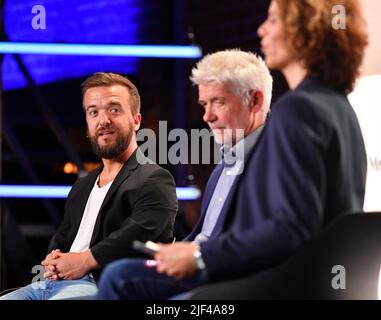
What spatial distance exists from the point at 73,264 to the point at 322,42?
0.99 meters

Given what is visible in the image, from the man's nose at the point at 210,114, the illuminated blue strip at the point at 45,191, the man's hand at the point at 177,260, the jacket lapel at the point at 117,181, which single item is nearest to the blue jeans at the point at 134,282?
the man's hand at the point at 177,260

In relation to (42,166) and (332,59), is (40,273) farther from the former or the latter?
(332,59)

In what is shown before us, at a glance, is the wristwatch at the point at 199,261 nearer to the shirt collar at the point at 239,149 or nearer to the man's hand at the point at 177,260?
the man's hand at the point at 177,260

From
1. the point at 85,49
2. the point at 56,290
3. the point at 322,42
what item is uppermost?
the point at 85,49

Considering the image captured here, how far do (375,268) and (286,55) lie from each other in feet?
1.99

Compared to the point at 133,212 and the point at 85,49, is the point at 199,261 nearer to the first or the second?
the point at 133,212

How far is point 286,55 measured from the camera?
1928 mm

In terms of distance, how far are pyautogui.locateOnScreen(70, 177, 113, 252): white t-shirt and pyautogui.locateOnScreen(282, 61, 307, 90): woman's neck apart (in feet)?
2.28

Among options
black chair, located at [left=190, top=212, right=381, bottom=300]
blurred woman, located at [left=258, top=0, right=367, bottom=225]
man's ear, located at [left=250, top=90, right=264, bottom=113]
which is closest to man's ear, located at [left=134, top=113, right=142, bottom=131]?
man's ear, located at [left=250, top=90, right=264, bottom=113]

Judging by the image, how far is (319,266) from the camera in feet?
6.06

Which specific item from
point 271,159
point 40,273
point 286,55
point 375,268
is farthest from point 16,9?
point 375,268

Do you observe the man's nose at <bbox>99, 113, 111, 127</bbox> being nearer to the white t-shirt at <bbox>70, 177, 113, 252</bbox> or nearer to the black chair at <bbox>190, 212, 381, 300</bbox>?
the white t-shirt at <bbox>70, 177, 113, 252</bbox>

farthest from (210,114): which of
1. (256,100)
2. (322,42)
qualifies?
(322,42)

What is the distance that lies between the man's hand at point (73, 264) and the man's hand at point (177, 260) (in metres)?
0.53
